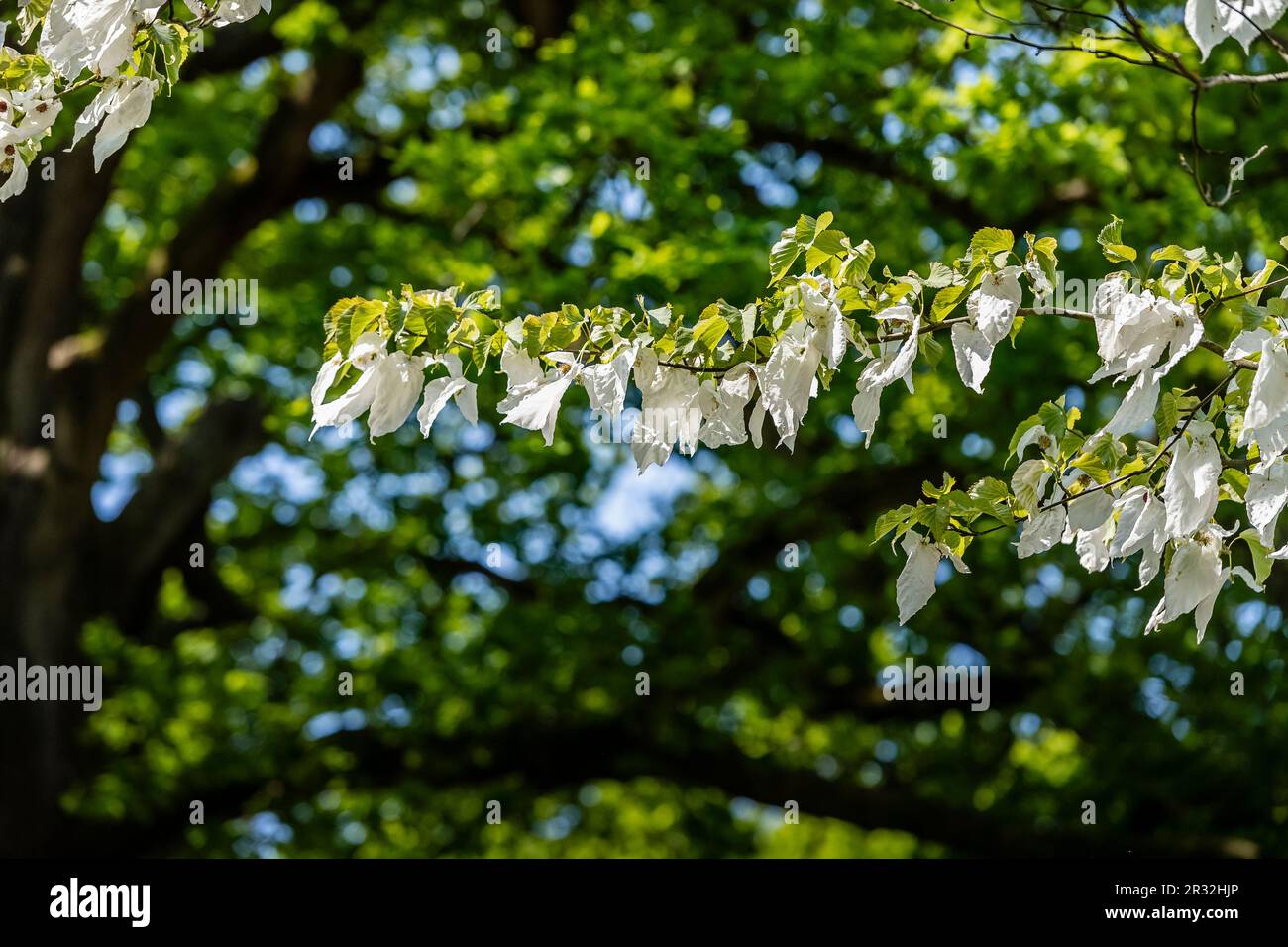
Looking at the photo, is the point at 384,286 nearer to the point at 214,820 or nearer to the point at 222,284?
the point at 222,284

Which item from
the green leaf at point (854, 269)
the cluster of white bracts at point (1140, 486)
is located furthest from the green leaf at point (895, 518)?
the green leaf at point (854, 269)

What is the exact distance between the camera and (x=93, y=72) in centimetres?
255

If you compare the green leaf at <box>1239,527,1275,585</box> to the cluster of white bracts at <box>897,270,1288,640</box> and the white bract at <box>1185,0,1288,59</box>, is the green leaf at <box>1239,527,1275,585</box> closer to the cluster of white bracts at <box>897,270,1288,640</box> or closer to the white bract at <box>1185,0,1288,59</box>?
the cluster of white bracts at <box>897,270,1288,640</box>

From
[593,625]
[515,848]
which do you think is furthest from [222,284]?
[515,848]

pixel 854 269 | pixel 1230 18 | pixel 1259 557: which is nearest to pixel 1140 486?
pixel 1259 557

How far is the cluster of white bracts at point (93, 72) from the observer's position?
2270mm

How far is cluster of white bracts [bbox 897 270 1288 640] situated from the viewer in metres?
2.11

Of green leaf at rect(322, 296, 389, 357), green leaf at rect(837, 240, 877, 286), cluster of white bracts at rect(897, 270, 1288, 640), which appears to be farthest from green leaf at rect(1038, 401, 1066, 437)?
green leaf at rect(322, 296, 389, 357)

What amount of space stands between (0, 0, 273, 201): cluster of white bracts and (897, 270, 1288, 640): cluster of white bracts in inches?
56.0

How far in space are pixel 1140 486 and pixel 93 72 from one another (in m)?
1.94

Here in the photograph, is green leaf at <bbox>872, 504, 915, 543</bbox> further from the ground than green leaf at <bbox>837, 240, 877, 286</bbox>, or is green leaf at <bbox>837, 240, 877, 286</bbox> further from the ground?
green leaf at <bbox>837, 240, 877, 286</bbox>

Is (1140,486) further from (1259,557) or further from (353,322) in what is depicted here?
(353,322)

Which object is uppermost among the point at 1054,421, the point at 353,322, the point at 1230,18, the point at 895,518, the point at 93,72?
the point at 93,72
